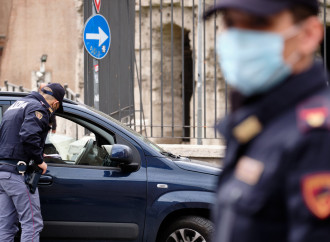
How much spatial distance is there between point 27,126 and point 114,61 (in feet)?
23.4

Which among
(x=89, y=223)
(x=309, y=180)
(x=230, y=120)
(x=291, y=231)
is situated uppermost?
(x=230, y=120)

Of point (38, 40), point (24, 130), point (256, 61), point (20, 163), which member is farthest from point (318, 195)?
point (38, 40)

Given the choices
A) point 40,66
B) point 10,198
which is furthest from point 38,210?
point 40,66

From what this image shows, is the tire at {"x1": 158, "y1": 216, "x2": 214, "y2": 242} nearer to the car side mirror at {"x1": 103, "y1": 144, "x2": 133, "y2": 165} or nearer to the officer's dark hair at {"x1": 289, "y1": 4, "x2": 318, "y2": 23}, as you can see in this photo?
the car side mirror at {"x1": 103, "y1": 144, "x2": 133, "y2": 165}

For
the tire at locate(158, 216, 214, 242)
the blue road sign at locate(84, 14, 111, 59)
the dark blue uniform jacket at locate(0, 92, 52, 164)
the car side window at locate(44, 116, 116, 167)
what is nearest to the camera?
the dark blue uniform jacket at locate(0, 92, 52, 164)

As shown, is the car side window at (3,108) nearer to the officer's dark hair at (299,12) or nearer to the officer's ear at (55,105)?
the officer's ear at (55,105)

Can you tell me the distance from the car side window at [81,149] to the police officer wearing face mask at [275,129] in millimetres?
4280

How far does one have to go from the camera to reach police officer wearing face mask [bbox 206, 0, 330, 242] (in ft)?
5.05

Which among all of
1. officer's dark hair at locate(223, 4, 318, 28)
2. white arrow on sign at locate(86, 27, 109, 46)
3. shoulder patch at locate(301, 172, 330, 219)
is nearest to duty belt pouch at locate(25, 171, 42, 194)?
officer's dark hair at locate(223, 4, 318, 28)

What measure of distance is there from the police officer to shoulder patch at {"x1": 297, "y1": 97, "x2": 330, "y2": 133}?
3.96m

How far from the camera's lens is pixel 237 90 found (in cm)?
178

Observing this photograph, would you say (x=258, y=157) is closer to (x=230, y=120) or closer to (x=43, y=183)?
(x=230, y=120)

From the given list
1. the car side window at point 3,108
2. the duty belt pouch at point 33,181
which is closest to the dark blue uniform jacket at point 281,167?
the duty belt pouch at point 33,181

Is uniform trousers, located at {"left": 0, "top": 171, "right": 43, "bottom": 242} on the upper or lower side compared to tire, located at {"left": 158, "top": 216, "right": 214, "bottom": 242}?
upper
